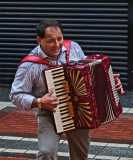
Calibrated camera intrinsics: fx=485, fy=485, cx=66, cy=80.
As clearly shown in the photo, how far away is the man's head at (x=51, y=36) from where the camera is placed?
4.95 metres

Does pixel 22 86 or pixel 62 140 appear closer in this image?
pixel 22 86

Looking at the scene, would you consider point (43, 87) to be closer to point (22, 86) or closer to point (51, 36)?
point (22, 86)

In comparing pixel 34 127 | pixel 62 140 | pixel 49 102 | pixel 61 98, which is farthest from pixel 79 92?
pixel 34 127

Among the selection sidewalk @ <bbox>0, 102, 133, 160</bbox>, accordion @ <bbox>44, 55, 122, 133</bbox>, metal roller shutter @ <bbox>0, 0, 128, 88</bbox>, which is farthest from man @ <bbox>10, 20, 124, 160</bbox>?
metal roller shutter @ <bbox>0, 0, 128, 88</bbox>

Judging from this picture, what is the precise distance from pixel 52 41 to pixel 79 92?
59 centimetres

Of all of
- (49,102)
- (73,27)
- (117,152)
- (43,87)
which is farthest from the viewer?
(73,27)

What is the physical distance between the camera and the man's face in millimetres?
4941

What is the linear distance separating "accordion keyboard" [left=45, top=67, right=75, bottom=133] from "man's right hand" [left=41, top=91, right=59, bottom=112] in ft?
0.18

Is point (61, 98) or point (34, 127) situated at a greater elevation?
point (61, 98)

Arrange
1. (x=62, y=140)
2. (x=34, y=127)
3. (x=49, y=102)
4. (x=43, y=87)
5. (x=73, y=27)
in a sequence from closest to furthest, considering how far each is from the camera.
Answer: (x=49, y=102) < (x=43, y=87) < (x=62, y=140) < (x=34, y=127) < (x=73, y=27)

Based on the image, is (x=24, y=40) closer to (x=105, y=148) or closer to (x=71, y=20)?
(x=71, y=20)

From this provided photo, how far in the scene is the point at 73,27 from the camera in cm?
1009

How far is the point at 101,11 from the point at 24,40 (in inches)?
71.3

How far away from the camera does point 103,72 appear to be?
200 inches
